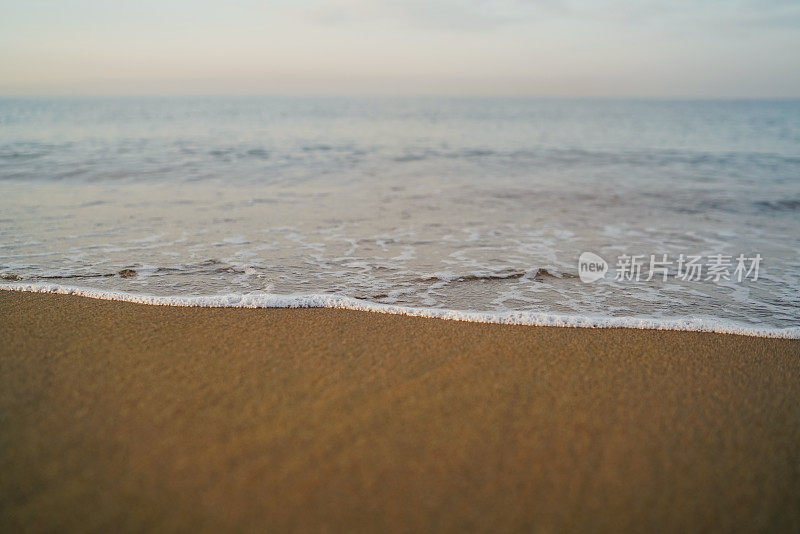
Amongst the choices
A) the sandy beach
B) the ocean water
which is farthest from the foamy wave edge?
the sandy beach

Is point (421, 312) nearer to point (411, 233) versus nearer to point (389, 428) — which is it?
point (389, 428)

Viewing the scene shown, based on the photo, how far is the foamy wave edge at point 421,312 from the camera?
12.3 feet

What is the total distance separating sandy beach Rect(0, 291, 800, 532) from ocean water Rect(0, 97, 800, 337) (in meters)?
0.67

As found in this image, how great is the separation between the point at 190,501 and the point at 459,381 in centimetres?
146

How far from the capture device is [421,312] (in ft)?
12.8

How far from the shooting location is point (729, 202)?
9648mm

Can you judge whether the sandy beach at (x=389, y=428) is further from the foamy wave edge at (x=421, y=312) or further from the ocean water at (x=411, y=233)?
the ocean water at (x=411, y=233)

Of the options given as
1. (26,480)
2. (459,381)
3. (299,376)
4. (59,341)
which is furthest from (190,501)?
(59,341)

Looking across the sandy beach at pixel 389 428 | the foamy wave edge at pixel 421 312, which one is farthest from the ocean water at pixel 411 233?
the sandy beach at pixel 389 428

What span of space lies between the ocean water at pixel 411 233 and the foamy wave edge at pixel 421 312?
20mm

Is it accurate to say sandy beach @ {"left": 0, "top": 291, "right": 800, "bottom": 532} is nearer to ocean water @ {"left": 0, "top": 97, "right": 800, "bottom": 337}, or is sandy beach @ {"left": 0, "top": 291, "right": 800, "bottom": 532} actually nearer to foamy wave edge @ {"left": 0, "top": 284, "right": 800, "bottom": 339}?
foamy wave edge @ {"left": 0, "top": 284, "right": 800, "bottom": 339}

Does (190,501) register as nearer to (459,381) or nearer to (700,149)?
(459,381)

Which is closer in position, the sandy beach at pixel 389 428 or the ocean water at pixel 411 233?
the sandy beach at pixel 389 428

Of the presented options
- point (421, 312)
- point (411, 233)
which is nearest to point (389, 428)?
point (421, 312)
